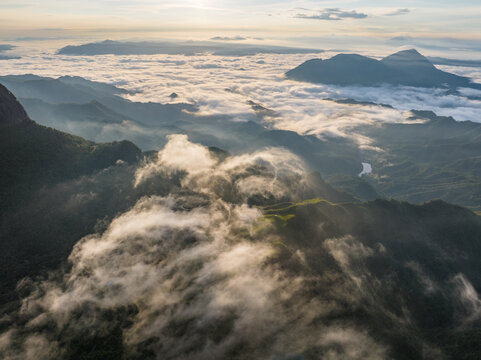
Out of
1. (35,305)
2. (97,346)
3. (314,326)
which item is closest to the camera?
(97,346)

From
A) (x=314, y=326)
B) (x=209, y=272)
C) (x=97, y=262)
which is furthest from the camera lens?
(x=97, y=262)

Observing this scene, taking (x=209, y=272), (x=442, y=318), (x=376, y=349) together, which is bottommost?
(x=442, y=318)

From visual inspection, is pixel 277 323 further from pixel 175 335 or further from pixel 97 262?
pixel 97 262

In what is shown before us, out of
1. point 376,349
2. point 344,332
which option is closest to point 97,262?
point 344,332

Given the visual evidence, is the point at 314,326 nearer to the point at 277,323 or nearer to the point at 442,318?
the point at 277,323

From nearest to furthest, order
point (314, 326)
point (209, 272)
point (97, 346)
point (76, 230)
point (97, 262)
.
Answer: point (97, 346), point (314, 326), point (209, 272), point (97, 262), point (76, 230)

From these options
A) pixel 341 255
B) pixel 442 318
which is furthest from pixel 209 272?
pixel 442 318

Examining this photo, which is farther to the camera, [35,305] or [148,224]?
[148,224]

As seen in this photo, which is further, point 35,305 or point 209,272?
point 209,272

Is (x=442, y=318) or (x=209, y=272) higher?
(x=209, y=272)
